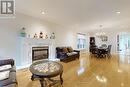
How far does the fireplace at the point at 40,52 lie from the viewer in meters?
6.84

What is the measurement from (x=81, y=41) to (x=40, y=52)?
685 cm

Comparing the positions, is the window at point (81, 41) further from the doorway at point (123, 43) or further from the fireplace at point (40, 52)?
the fireplace at point (40, 52)

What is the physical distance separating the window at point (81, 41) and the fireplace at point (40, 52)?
5.47m

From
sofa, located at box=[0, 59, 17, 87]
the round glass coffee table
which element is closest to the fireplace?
the round glass coffee table

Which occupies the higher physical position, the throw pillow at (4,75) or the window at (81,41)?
the window at (81,41)

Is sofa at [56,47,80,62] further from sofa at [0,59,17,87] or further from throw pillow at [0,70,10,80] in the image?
throw pillow at [0,70,10,80]

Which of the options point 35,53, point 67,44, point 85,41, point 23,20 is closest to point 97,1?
point 23,20

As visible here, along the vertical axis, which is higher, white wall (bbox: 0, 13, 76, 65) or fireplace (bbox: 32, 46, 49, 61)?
white wall (bbox: 0, 13, 76, 65)

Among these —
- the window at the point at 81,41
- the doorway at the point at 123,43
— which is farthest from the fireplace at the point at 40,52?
the doorway at the point at 123,43

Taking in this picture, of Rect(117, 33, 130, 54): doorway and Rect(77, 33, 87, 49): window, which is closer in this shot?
Rect(77, 33, 87, 49): window

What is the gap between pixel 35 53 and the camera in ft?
22.7

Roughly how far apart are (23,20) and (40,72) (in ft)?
11.7

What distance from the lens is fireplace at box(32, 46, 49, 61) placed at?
22.4 feet

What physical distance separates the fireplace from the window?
215 inches
